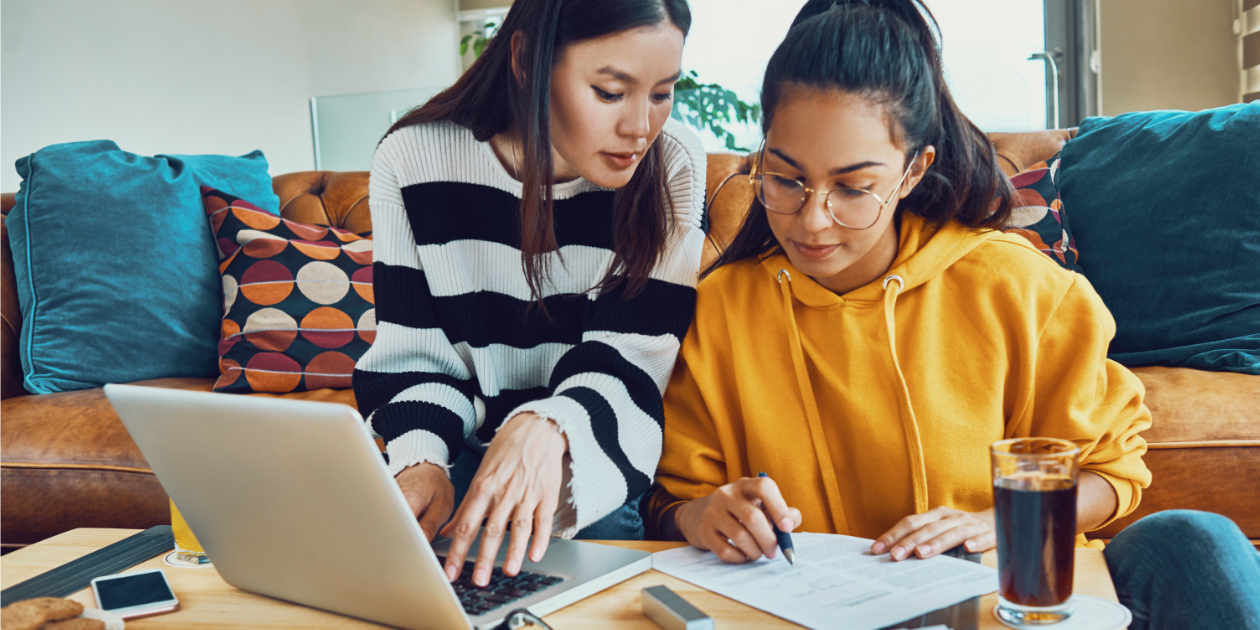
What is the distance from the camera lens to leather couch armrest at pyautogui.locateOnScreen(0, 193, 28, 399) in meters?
1.84

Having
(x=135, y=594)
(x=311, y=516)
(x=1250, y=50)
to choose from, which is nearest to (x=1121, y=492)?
(x=311, y=516)

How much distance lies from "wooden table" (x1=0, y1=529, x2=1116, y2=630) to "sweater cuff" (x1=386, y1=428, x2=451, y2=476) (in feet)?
0.71

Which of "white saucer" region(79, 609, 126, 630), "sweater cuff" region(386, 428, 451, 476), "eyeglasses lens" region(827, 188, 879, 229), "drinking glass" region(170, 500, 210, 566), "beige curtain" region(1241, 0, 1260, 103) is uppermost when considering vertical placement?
"beige curtain" region(1241, 0, 1260, 103)

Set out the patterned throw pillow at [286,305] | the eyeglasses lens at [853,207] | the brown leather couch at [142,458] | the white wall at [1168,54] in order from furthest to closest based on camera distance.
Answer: the white wall at [1168,54], the patterned throw pillow at [286,305], the brown leather couch at [142,458], the eyeglasses lens at [853,207]

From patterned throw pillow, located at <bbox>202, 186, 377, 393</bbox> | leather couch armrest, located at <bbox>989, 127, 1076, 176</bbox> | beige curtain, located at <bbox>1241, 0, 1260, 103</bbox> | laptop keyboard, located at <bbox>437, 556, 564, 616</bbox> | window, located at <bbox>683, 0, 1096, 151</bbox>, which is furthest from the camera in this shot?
beige curtain, located at <bbox>1241, 0, 1260, 103</bbox>

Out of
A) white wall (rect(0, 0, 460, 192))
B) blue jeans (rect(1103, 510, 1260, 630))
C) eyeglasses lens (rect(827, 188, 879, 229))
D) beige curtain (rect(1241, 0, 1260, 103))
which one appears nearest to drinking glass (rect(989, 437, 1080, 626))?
blue jeans (rect(1103, 510, 1260, 630))

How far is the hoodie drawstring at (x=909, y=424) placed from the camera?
3.21ft

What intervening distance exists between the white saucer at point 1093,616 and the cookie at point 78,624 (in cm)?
64

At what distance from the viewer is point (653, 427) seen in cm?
104

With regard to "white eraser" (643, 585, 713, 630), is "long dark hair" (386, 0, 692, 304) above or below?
above

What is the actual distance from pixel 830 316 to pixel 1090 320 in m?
0.29

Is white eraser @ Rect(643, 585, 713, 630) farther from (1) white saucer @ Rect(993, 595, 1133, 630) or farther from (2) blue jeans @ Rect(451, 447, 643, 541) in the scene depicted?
(2) blue jeans @ Rect(451, 447, 643, 541)

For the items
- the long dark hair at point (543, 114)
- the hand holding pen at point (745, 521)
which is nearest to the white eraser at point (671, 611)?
the hand holding pen at point (745, 521)

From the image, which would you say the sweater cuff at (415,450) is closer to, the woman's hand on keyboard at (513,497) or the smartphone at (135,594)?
the woman's hand on keyboard at (513,497)
